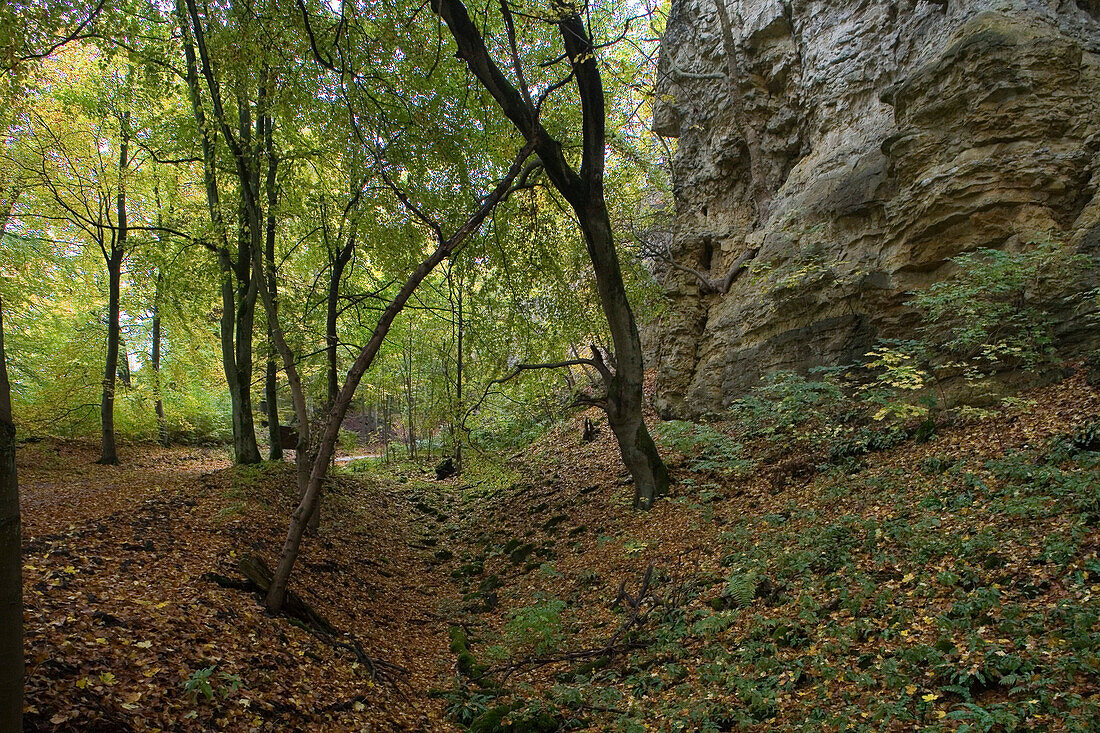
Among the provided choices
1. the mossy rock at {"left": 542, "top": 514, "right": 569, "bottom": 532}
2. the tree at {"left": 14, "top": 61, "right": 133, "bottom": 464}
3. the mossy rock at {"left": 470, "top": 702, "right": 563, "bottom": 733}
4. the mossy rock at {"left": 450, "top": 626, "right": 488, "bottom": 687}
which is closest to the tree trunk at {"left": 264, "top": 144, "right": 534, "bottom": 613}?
the mossy rock at {"left": 450, "top": 626, "right": 488, "bottom": 687}

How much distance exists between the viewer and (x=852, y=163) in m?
10.8

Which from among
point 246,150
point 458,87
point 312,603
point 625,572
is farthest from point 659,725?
point 458,87

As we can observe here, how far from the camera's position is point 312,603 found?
24.0 feet

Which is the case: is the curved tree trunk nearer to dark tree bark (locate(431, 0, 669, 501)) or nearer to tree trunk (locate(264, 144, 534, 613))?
tree trunk (locate(264, 144, 534, 613))

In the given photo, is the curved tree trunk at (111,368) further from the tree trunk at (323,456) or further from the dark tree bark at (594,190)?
the dark tree bark at (594,190)

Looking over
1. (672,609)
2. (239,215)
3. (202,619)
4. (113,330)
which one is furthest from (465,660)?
(113,330)

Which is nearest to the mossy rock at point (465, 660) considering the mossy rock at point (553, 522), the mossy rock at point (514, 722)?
the mossy rock at point (514, 722)

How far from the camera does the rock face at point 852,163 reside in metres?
8.25

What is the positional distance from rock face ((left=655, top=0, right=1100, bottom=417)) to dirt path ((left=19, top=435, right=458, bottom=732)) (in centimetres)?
840

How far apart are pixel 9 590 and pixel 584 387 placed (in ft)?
46.9

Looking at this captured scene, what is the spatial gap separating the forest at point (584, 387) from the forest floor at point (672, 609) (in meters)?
0.05

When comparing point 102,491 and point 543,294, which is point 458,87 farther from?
point 102,491

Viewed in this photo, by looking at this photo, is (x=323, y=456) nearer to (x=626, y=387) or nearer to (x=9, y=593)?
(x=9, y=593)

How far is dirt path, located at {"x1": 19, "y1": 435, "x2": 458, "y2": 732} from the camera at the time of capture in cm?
386
